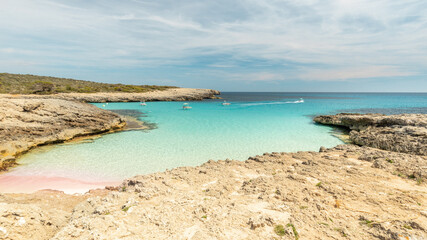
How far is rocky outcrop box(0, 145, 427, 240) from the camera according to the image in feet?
13.0

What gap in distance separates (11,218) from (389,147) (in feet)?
54.6

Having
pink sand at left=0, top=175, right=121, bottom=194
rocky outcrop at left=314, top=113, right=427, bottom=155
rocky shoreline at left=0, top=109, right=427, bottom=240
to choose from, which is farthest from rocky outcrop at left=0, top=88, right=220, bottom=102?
rocky outcrop at left=314, top=113, right=427, bottom=155

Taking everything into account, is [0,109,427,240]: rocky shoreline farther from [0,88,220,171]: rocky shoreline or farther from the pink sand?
[0,88,220,171]: rocky shoreline

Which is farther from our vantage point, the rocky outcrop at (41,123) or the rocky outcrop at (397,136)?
the rocky outcrop at (41,123)

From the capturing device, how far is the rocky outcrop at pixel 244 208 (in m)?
3.96

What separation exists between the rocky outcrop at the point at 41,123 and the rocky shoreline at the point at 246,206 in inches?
319

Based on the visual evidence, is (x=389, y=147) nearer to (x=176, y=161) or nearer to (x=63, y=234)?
(x=176, y=161)

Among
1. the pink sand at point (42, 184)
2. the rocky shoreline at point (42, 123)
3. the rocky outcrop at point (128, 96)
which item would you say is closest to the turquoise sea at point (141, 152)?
the pink sand at point (42, 184)

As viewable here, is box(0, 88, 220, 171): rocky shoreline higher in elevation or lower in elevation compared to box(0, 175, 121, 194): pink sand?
higher

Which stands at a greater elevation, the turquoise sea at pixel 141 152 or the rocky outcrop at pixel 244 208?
the rocky outcrop at pixel 244 208

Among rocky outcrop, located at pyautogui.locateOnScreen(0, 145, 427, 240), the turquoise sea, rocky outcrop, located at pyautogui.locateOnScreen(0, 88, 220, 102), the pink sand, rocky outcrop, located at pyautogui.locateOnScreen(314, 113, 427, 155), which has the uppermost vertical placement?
rocky outcrop, located at pyautogui.locateOnScreen(0, 88, 220, 102)

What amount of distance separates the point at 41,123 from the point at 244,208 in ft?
58.6

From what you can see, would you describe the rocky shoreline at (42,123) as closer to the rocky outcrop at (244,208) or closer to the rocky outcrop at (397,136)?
the rocky outcrop at (244,208)

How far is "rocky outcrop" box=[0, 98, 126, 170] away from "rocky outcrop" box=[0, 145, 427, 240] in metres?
8.40
